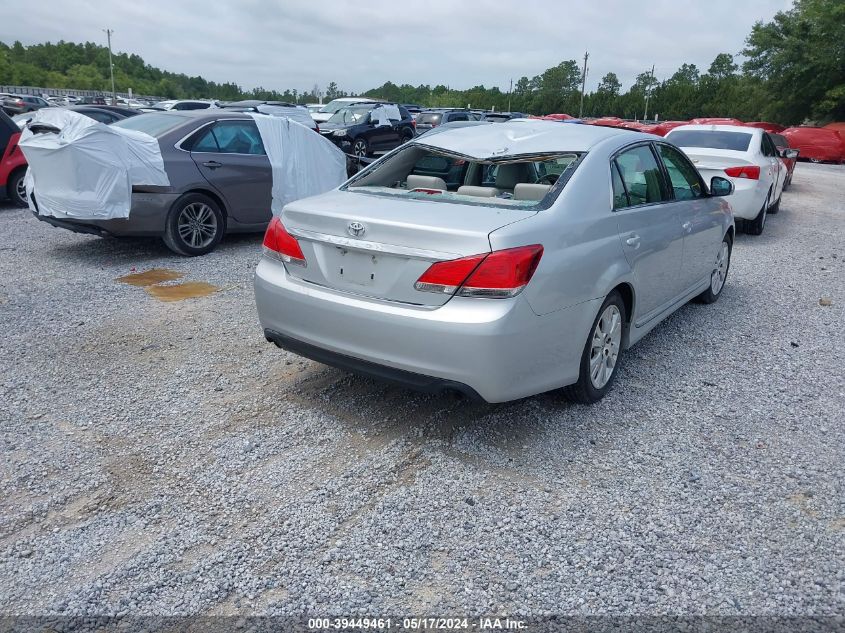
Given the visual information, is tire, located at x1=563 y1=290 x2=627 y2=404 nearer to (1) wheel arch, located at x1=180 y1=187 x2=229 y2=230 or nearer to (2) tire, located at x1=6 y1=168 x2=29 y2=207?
(1) wheel arch, located at x1=180 y1=187 x2=229 y2=230

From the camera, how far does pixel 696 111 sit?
211ft

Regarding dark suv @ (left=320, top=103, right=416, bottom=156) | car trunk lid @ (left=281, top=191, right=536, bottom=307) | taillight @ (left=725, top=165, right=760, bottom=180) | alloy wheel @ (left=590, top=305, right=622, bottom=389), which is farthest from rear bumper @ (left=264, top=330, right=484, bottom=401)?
dark suv @ (left=320, top=103, right=416, bottom=156)

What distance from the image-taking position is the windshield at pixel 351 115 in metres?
20.2

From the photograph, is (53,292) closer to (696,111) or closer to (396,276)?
(396,276)

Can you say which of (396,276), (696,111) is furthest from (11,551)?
(696,111)

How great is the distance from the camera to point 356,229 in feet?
11.2

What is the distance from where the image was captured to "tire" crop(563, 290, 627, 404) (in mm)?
3797

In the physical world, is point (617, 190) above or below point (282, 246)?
above

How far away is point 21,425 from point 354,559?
7.27 feet

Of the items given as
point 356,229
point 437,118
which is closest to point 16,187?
point 356,229

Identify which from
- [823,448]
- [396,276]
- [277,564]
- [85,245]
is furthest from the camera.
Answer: [85,245]

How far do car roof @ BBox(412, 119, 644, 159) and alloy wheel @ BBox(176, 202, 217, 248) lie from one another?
3.77m

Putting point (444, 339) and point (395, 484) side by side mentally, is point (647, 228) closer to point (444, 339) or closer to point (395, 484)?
point (444, 339)

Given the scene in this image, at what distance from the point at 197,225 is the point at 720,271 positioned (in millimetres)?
5561
